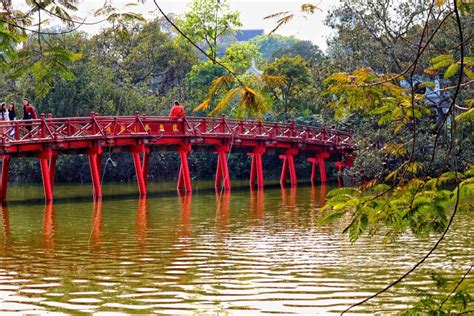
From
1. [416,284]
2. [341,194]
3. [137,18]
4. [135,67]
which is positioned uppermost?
[135,67]

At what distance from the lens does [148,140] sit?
35.8 m

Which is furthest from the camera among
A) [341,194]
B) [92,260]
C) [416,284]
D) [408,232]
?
[408,232]

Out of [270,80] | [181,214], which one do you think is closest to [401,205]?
[270,80]

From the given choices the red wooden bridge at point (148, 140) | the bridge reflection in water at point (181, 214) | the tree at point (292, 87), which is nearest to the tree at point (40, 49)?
the bridge reflection in water at point (181, 214)

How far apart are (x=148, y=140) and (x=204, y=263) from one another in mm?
20684

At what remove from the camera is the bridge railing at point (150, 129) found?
3155cm

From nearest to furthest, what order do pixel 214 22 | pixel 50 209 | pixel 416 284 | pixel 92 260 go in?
pixel 416 284, pixel 92 260, pixel 50 209, pixel 214 22

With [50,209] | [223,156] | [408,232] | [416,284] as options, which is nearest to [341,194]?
[416,284]

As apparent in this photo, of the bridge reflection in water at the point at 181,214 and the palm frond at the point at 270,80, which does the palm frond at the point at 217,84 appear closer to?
the palm frond at the point at 270,80

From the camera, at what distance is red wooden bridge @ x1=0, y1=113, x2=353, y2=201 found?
31.9 meters

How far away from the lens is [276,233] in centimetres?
2009

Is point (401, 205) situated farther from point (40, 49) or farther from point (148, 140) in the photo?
point (148, 140)

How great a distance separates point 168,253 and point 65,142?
16.5m

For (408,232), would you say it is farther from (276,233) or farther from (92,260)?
(92,260)
